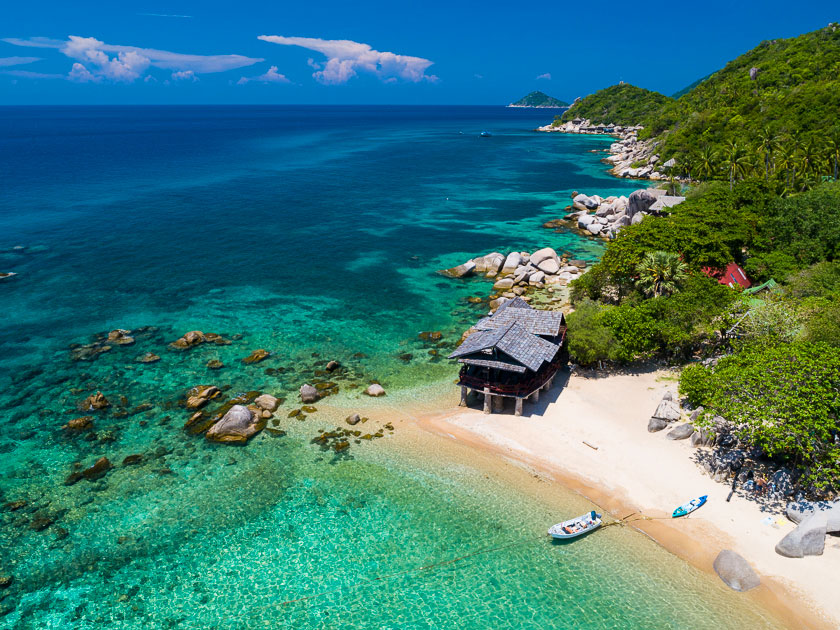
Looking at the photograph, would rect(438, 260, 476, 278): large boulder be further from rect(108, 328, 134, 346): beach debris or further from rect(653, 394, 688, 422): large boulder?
rect(108, 328, 134, 346): beach debris

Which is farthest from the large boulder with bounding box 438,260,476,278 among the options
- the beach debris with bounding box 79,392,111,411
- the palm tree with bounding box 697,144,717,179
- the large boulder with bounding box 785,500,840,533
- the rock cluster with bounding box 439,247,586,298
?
the palm tree with bounding box 697,144,717,179

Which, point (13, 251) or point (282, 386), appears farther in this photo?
point (13, 251)

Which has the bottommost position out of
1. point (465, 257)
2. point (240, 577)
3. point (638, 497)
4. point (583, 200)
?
point (240, 577)

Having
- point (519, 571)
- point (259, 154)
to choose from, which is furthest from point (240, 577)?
point (259, 154)

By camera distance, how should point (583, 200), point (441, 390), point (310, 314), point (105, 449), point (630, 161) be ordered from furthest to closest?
1. point (630, 161)
2. point (583, 200)
3. point (310, 314)
4. point (441, 390)
5. point (105, 449)

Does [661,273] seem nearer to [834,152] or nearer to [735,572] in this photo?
[735,572]

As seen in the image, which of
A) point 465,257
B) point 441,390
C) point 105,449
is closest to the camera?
point 105,449

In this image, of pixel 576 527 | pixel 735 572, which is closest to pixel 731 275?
pixel 735 572

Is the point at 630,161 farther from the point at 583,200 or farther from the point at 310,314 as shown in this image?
the point at 310,314
